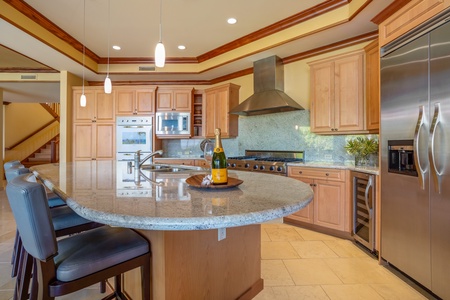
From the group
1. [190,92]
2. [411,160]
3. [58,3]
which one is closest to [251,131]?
[190,92]

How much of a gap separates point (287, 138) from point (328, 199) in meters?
1.40

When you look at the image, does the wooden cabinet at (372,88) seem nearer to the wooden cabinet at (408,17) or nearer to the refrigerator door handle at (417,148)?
the wooden cabinet at (408,17)

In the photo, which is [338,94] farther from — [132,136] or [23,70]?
[23,70]

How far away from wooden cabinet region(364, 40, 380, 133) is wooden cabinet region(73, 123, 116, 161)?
15.6 ft

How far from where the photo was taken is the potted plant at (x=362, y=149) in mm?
3135

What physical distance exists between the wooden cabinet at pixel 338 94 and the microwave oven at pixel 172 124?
272 centimetres

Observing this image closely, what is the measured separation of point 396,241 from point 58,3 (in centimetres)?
469

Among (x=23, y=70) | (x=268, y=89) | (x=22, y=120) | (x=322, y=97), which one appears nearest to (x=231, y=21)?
(x=268, y=89)

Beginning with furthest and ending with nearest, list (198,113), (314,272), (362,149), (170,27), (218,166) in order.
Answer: (198,113) → (170,27) → (362,149) → (314,272) → (218,166)

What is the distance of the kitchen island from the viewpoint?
0.82 m

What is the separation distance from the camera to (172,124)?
5.28m

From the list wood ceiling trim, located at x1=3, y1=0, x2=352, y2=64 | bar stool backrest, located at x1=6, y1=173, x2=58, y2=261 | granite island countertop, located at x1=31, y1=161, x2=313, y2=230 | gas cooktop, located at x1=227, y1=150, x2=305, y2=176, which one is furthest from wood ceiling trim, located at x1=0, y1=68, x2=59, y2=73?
bar stool backrest, located at x1=6, y1=173, x2=58, y2=261

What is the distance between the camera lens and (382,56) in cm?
247

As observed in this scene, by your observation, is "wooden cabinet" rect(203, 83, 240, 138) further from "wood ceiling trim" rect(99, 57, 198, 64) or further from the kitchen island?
the kitchen island
